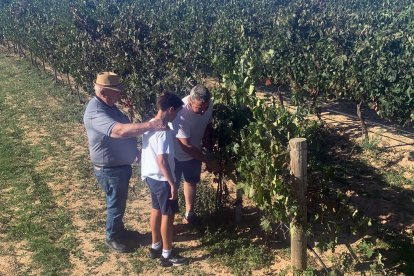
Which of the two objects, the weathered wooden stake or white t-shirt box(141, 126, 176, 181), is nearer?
white t-shirt box(141, 126, 176, 181)

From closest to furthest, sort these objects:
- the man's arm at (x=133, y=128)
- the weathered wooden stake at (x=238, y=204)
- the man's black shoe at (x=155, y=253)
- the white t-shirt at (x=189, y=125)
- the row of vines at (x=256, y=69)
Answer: the man's arm at (x=133, y=128)
the row of vines at (x=256, y=69)
the white t-shirt at (x=189, y=125)
the man's black shoe at (x=155, y=253)
the weathered wooden stake at (x=238, y=204)

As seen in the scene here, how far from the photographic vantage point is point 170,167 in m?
4.63

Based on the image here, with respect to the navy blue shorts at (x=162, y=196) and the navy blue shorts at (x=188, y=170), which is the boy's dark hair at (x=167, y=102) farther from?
the navy blue shorts at (x=188, y=170)

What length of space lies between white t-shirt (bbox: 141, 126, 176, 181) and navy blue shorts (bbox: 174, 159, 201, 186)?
2.38 feet

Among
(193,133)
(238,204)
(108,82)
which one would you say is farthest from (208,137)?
(108,82)

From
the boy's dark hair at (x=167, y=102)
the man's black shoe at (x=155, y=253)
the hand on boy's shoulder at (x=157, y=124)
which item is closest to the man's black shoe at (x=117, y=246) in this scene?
the man's black shoe at (x=155, y=253)

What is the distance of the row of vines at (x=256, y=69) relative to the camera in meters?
4.79

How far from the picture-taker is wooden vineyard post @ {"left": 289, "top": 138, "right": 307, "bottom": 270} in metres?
4.14

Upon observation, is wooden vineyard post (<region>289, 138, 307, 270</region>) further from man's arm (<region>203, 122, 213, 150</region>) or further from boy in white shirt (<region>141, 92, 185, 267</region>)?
man's arm (<region>203, 122, 213, 150</region>)

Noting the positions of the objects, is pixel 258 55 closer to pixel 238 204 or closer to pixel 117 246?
pixel 238 204

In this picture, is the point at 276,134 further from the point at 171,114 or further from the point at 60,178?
the point at 60,178

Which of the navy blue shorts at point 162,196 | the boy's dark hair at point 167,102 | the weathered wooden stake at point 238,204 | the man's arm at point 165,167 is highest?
the boy's dark hair at point 167,102

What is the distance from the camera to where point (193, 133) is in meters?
5.13

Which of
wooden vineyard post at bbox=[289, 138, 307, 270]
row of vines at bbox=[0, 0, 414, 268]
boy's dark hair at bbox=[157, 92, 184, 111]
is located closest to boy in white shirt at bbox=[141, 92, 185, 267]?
boy's dark hair at bbox=[157, 92, 184, 111]
